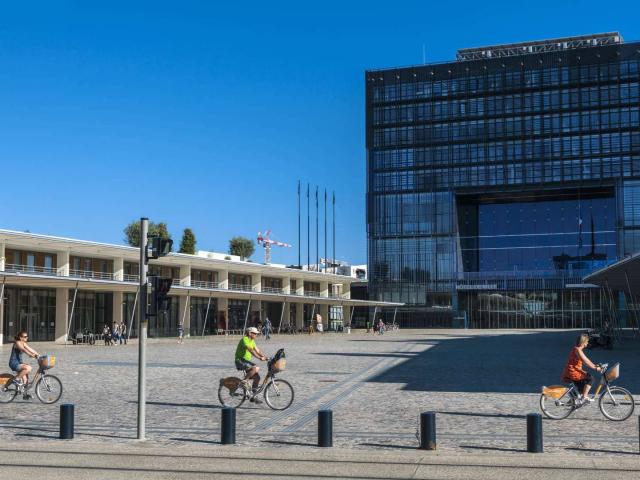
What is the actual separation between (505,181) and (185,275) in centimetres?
5085

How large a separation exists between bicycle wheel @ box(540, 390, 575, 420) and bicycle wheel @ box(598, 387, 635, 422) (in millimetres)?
498

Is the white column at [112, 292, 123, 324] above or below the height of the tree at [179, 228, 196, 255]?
below

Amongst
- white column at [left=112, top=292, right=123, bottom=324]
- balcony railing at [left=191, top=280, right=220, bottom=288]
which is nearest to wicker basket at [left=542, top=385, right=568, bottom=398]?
white column at [left=112, top=292, right=123, bottom=324]

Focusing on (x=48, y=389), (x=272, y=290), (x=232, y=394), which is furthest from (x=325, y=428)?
(x=272, y=290)

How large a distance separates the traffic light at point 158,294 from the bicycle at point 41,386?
5590mm

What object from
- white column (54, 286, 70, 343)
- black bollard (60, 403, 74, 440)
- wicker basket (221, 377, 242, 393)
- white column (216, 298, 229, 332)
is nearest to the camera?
black bollard (60, 403, 74, 440)

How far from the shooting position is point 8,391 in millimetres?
16422

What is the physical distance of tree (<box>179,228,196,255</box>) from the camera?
103 meters

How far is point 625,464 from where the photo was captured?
978 cm

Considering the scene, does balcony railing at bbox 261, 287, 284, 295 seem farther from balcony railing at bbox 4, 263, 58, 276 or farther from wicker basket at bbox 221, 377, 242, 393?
wicker basket at bbox 221, 377, 242, 393

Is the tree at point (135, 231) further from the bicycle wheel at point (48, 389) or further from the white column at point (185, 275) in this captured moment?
the bicycle wheel at point (48, 389)

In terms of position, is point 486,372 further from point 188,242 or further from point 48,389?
point 188,242

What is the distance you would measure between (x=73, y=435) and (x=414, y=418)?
5.66 m

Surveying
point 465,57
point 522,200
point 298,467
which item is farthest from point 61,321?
point 465,57
